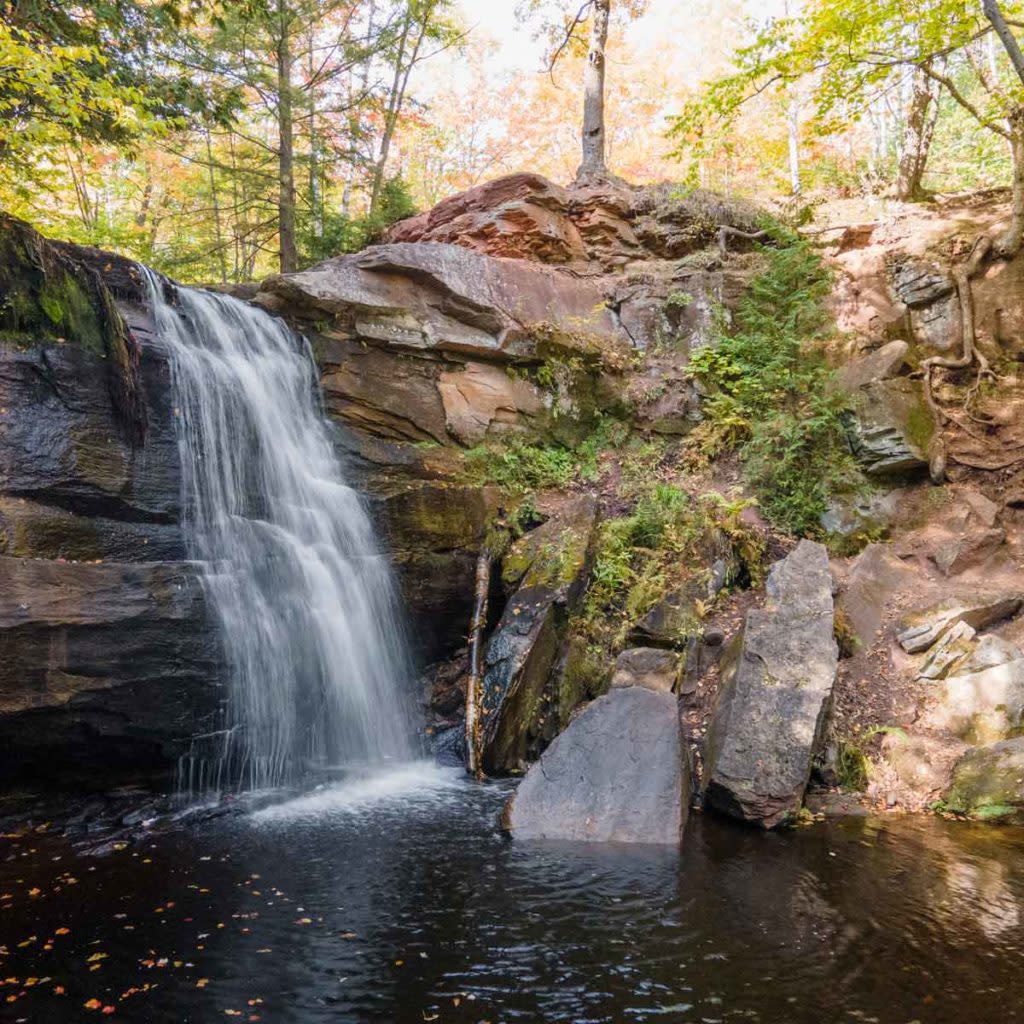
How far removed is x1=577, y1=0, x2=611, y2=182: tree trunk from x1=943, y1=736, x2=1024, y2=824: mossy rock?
12405mm

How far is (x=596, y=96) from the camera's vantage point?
47.4 ft

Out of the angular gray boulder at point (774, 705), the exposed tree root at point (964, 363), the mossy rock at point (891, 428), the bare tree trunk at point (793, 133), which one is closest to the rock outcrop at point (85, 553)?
the angular gray boulder at point (774, 705)

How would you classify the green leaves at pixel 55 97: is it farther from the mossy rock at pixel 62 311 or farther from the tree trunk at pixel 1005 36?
the tree trunk at pixel 1005 36

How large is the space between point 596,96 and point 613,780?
45.7ft

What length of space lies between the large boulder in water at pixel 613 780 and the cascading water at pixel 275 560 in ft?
8.07

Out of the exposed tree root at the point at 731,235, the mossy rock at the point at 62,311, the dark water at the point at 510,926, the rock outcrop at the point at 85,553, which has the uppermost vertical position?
the exposed tree root at the point at 731,235

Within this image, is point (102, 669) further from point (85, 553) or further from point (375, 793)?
point (375, 793)

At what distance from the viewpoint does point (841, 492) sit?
29.7 ft

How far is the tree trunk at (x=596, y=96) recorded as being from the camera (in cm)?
1429

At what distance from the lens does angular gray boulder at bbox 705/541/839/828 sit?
18.9 ft

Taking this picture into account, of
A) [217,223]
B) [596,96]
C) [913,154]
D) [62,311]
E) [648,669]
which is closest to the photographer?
[62,311]

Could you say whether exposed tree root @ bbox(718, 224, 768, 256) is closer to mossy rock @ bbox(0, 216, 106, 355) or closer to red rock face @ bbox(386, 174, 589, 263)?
red rock face @ bbox(386, 174, 589, 263)

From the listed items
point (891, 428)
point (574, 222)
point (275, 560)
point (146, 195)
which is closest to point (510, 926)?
point (275, 560)

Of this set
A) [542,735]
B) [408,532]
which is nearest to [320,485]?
[408,532]
